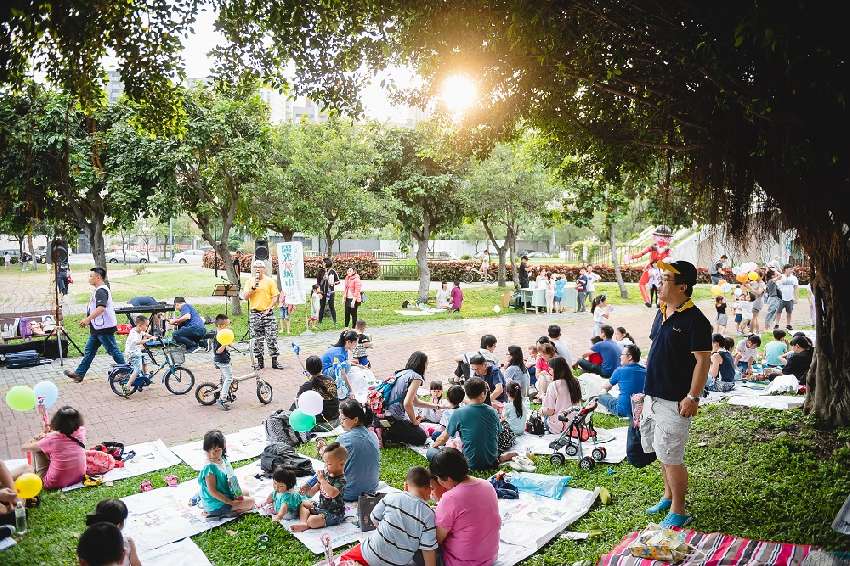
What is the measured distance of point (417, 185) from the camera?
21172 mm

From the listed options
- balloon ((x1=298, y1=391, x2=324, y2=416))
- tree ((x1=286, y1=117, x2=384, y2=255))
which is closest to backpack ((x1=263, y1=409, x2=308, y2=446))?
balloon ((x1=298, y1=391, x2=324, y2=416))

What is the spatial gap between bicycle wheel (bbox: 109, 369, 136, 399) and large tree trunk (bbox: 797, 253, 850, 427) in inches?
373

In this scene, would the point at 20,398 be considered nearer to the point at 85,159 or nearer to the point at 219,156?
the point at 219,156

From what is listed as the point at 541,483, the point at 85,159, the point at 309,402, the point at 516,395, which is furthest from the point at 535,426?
the point at 85,159

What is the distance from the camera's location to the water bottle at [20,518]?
5125 mm

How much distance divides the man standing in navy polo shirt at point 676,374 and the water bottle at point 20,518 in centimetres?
530

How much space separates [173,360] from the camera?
31.6 ft

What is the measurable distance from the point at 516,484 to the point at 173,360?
619 centimetres

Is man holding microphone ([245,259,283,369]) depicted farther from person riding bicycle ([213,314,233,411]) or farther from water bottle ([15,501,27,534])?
water bottle ([15,501,27,534])

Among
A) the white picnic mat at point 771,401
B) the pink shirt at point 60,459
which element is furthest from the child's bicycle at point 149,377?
the white picnic mat at point 771,401

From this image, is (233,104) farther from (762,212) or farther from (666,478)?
(666,478)

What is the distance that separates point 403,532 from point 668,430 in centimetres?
210

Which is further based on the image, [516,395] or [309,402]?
[516,395]

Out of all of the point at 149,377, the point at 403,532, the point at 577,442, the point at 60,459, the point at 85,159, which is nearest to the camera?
the point at 403,532
